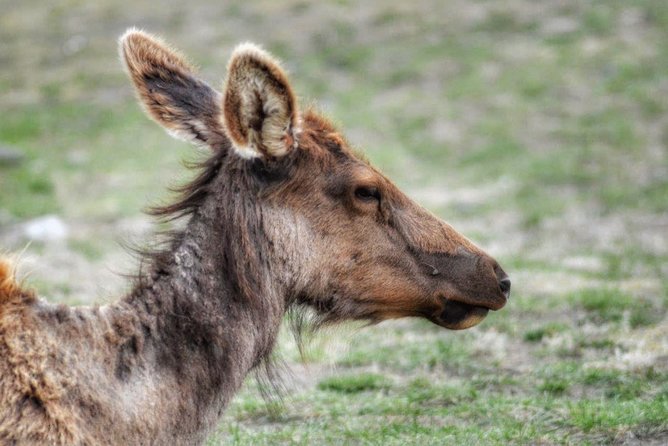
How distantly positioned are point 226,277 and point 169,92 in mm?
1269

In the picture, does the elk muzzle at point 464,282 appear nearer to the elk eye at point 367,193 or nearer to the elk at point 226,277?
the elk at point 226,277

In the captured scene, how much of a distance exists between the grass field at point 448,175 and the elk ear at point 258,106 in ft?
2.69

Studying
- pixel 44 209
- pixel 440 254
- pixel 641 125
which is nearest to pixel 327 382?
pixel 440 254

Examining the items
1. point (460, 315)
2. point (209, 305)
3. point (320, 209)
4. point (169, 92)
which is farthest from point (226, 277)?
point (460, 315)

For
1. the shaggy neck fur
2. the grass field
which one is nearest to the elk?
the shaggy neck fur

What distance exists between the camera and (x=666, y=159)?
17.7 metres

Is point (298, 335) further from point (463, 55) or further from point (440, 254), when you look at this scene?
point (463, 55)

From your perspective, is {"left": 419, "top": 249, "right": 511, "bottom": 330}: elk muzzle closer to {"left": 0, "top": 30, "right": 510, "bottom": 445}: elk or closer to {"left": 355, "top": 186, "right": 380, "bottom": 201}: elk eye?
{"left": 0, "top": 30, "right": 510, "bottom": 445}: elk

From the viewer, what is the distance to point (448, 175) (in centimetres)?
1852

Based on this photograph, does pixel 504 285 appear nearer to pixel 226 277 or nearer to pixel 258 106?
pixel 226 277

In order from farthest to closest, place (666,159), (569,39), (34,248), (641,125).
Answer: (569,39), (641,125), (666,159), (34,248)

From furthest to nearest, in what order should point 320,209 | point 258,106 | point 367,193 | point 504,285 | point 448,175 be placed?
point 448,175, point 504,285, point 367,193, point 320,209, point 258,106

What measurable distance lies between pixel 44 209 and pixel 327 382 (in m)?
9.59

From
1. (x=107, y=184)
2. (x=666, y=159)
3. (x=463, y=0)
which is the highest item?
(x=463, y=0)
